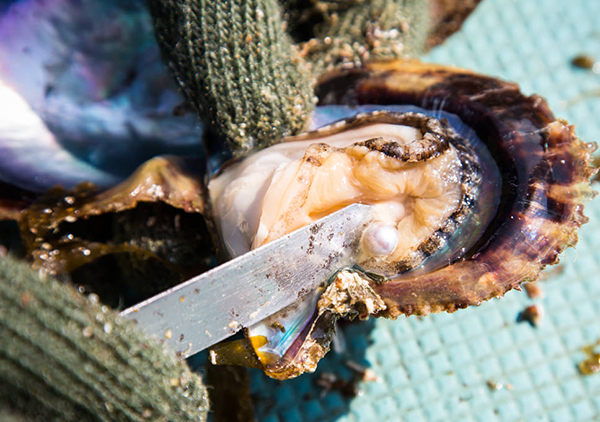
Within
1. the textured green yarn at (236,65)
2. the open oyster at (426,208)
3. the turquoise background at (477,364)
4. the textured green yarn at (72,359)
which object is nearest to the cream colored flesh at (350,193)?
the open oyster at (426,208)

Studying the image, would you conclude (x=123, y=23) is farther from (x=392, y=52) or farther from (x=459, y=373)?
(x=459, y=373)

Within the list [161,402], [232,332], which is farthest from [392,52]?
[161,402]

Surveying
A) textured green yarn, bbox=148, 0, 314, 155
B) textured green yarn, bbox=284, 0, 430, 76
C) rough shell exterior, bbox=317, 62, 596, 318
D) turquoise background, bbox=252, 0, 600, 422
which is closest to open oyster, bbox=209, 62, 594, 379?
rough shell exterior, bbox=317, 62, 596, 318

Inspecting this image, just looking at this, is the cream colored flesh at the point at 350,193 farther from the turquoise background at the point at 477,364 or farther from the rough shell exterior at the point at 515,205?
the turquoise background at the point at 477,364

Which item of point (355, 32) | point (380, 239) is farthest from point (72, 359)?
point (355, 32)

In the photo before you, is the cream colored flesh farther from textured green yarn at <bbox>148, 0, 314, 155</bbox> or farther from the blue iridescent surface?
the blue iridescent surface
